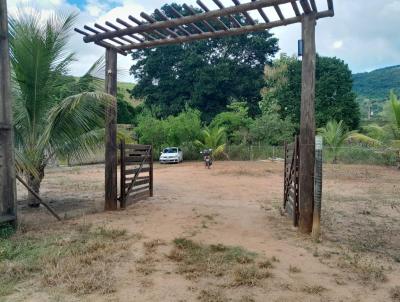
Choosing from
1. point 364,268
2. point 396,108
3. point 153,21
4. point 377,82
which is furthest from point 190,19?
point 377,82

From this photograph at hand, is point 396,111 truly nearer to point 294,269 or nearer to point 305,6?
point 305,6

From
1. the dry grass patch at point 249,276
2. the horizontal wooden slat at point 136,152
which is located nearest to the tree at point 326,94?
the horizontal wooden slat at point 136,152

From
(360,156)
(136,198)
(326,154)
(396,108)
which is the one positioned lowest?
(136,198)

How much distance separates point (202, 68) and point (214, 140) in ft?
24.8

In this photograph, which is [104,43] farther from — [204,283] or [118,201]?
[204,283]

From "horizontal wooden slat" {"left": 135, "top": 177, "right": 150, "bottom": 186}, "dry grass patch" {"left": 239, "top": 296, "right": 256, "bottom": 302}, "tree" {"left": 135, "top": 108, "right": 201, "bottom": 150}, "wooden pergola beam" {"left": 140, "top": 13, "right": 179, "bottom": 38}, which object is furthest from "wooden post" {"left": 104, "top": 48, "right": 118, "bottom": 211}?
"tree" {"left": 135, "top": 108, "right": 201, "bottom": 150}

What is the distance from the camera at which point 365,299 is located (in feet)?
11.9

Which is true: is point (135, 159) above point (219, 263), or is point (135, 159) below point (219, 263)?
above

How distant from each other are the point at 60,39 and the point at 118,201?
3860 mm

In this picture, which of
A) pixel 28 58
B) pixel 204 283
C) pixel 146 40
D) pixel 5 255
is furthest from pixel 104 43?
pixel 204 283

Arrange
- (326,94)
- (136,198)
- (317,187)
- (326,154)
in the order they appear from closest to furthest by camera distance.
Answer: (317,187)
(136,198)
(326,154)
(326,94)

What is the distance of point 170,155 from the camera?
25406 millimetres

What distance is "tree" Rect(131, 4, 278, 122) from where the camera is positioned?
32.0m

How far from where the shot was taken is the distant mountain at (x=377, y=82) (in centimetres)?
5194
